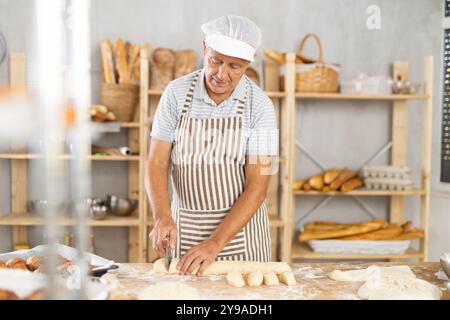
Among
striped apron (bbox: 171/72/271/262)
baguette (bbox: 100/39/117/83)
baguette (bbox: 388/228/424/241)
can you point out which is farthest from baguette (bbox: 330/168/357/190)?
baguette (bbox: 100/39/117/83)

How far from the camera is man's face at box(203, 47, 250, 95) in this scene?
1094 millimetres

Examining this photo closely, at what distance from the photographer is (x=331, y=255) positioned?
160 centimetres

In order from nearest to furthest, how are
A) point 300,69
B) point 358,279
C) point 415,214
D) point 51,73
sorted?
1. point 51,73
2. point 358,279
3. point 415,214
4. point 300,69

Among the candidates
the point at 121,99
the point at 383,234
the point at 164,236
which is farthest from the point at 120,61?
the point at 383,234

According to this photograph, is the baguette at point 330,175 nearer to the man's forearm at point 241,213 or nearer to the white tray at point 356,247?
the white tray at point 356,247

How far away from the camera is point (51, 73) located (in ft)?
1.76

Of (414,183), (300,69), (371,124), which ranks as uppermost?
(300,69)

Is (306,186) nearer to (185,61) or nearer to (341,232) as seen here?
(341,232)

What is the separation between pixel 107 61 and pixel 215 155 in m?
0.31

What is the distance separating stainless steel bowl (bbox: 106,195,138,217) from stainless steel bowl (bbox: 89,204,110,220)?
2 centimetres

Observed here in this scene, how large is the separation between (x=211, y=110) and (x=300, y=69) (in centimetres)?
76
